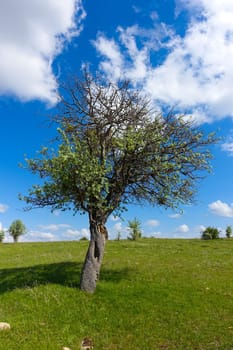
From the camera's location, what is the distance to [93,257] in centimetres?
1895

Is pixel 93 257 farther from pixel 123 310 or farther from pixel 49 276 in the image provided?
pixel 49 276

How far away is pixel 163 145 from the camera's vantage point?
1956 cm

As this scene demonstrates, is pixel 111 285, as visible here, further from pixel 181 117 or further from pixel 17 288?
pixel 181 117

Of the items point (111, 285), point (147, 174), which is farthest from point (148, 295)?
point (147, 174)

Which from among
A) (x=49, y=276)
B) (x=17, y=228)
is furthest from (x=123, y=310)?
(x=17, y=228)

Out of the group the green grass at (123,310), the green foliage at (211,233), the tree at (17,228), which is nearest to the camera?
the green grass at (123,310)

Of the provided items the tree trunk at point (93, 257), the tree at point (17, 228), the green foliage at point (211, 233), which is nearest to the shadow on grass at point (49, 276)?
the tree trunk at point (93, 257)

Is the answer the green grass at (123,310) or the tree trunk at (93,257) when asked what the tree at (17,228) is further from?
the tree trunk at (93,257)

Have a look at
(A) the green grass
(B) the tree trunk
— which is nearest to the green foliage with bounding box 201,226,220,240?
(A) the green grass

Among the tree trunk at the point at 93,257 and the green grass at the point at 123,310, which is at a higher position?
the tree trunk at the point at 93,257

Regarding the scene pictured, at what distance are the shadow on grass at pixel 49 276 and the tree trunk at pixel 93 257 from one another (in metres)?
1.31

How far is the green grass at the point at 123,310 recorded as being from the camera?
1304cm

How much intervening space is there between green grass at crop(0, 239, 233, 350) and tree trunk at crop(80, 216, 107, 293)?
61 cm

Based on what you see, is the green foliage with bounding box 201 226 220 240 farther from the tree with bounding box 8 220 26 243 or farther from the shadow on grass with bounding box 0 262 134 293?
the tree with bounding box 8 220 26 243
